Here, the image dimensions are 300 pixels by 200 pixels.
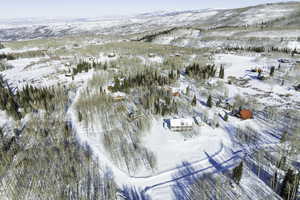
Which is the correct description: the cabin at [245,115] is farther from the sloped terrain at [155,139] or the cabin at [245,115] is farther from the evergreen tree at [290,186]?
the evergreen tree at [290,186]

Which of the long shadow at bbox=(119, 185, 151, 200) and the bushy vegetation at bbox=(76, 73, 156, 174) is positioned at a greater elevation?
the bushy vegetation at bbox=(76, 73, 156, 174)

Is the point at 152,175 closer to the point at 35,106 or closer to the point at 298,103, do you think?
the point at 35,106

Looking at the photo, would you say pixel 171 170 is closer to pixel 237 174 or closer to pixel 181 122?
pixel 237 174

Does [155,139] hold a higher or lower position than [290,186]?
lower

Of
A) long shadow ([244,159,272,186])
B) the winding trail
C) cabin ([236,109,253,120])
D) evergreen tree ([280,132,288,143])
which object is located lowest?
the winding trail

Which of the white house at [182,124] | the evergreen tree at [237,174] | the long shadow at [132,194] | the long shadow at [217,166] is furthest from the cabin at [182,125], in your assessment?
the long shadow at [132,194]

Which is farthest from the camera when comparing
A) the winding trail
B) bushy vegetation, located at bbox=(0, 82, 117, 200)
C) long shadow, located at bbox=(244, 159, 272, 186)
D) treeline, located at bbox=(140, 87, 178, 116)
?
treeline, located at bbox=(140, 87, 178, 116)

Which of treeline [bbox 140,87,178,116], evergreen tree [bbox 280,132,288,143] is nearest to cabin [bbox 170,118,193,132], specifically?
treeline [bbox 140,87,178,116]

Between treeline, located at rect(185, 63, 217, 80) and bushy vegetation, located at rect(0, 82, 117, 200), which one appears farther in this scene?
treeline, located at rect(185, 63, 217, 80)

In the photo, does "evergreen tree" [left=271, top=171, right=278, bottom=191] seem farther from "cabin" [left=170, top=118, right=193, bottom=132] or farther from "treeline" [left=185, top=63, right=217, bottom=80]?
"treeline" [left=185, top=63, right=217, bottom=80]

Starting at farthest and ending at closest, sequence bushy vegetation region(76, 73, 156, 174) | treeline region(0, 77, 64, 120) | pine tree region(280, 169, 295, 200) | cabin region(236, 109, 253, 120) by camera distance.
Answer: treeline region(0, 77, 64, 120)
cabin region(236, 109, 253, 120)
bushy vegetation region(76, 73, 156, 174)
pine tree region(280, 169, 295, 200)

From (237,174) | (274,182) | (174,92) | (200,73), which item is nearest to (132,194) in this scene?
(237,174)
